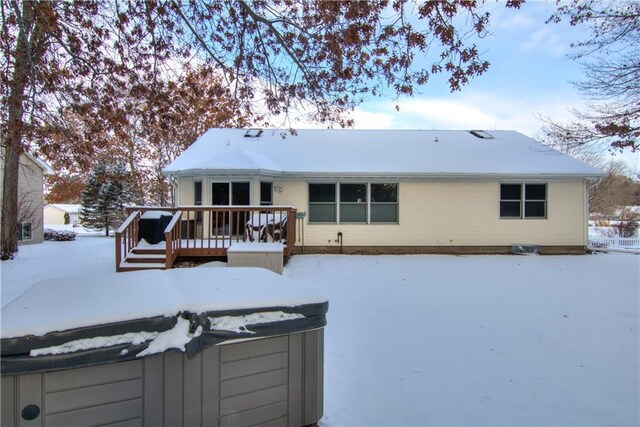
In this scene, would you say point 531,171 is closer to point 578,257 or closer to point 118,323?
point 578,257

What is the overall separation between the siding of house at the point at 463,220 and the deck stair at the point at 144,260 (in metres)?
3.92

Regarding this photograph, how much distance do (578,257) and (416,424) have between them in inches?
457

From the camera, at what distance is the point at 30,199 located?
16516 mm

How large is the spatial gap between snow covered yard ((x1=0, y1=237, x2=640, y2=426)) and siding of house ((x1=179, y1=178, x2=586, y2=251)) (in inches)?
124

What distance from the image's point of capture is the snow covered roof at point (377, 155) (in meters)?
11.6

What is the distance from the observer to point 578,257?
11766 mm

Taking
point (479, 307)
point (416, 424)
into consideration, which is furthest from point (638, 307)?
point (416, 424)

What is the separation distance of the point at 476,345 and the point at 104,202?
25.1 m

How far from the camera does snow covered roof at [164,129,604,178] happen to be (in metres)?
11.6

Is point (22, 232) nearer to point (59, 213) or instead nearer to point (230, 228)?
point (230, 228)

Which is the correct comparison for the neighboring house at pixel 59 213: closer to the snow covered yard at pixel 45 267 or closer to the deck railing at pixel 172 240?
the snow covered yard at pixel 45 267

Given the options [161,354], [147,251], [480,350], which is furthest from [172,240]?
[161,354]

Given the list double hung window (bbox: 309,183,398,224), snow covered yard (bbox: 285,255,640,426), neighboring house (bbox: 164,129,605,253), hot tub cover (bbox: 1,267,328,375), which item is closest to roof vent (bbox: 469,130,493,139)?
neighboring house (bbox: 164,129,605,253)

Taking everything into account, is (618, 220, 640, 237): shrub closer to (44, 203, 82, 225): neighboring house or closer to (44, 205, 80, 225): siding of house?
(44, 203, 82, 225): neighboring house
